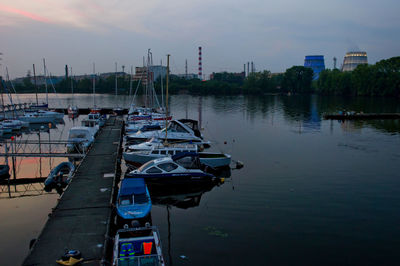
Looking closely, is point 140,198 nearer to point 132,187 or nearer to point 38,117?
point 132,187

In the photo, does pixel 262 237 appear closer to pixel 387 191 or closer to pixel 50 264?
pixel 50 264

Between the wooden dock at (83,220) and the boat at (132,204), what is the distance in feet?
2.40

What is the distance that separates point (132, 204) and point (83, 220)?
2994mm

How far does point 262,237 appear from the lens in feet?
61.7

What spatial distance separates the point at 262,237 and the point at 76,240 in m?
9.97

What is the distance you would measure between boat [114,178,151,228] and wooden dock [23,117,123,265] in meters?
0.73

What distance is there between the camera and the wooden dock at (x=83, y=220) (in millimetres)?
13742

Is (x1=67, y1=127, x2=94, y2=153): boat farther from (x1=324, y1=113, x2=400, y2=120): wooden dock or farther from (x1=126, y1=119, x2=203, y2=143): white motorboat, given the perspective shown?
(x1=324, y1=113, x2=400, y2=120): wooden dock

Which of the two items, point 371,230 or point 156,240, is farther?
point 371,230

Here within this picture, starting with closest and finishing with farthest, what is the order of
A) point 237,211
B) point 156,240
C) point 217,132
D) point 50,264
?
point 50,264, point 156,240, point 237,211, point 217,132

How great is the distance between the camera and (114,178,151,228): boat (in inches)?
721

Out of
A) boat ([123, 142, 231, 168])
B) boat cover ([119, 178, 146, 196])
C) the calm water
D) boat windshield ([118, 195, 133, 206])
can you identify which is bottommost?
the calm water

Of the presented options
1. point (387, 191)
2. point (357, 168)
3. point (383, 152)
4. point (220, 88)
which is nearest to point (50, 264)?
point (387, 191)

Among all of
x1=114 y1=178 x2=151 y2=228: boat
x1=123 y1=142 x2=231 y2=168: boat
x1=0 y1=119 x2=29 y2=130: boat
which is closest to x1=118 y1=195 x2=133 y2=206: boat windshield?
x1=114 y1=178 x2=151 y2=228: boat
